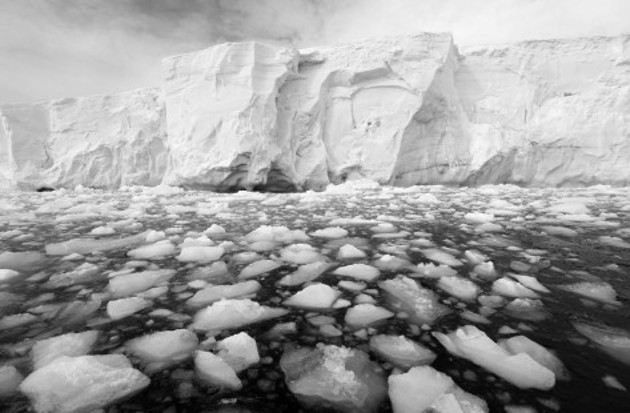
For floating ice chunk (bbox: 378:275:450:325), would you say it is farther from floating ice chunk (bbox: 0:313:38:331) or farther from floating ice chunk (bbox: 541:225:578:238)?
A: floating ice chunk (bbox: 541:225:578:238)

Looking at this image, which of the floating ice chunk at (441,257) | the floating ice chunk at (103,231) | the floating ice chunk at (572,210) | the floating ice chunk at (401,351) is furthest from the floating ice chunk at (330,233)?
the floating ice chunk at (572,210)

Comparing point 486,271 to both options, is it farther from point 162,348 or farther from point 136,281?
point 136,281

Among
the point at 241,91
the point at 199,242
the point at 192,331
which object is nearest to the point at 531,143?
the point at 241,91

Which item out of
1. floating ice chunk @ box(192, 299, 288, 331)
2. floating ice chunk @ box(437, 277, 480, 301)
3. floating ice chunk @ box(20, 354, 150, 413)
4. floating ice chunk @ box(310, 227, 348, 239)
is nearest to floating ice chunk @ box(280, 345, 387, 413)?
floating ice chunk @ box(192, 299, 288, 331)

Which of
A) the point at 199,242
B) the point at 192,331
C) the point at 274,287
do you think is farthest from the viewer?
the point at 199,242

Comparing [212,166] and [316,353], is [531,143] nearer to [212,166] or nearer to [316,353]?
[212,166]

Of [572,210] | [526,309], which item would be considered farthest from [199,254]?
[572,210]

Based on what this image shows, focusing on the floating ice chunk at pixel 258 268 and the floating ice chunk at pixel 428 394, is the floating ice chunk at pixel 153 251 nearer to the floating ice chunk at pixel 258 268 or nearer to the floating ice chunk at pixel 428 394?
the floating ice chunk at pixel 258 268
